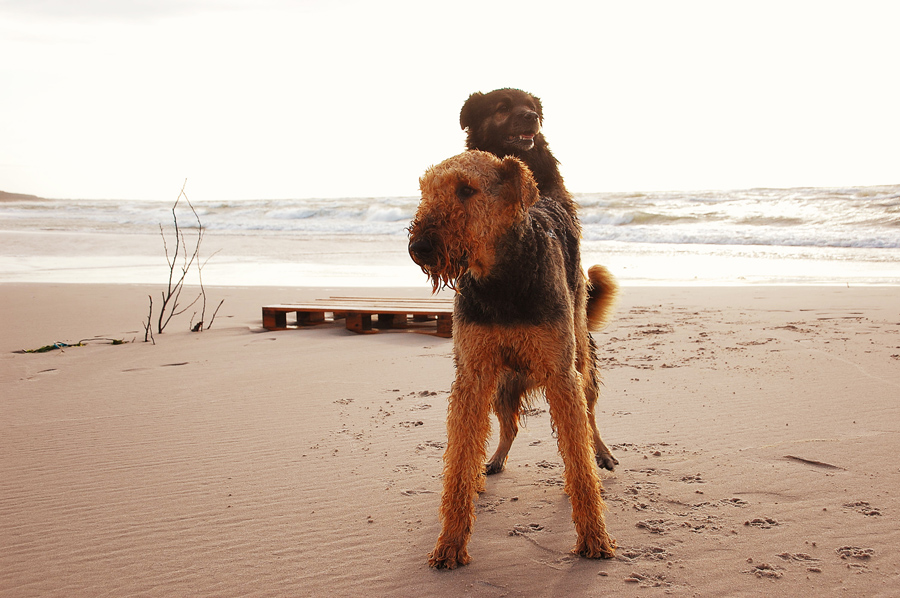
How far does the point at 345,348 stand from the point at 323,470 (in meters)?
3.57

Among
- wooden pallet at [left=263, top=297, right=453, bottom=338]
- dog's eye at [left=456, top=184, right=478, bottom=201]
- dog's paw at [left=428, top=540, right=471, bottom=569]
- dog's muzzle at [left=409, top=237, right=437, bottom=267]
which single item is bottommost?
dog's paw at [left=428, top=540, right=471, bottom=569]

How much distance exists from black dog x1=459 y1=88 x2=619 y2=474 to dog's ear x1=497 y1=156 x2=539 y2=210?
2.83ft

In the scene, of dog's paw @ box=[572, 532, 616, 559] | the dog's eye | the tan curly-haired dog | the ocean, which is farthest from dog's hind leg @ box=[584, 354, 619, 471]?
the ocean

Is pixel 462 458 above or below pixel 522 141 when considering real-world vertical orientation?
below

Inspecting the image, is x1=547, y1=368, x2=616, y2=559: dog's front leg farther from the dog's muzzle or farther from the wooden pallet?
the wooden pallet

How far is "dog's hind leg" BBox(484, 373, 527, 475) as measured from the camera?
11.8 feet

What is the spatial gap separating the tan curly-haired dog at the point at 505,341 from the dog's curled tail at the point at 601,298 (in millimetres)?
1538

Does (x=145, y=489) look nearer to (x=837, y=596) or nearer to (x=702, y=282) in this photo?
(x=837, y=596)

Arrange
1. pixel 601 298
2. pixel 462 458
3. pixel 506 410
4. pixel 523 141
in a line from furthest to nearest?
pixel 601 298, pixel 523 141, pixel 506 410, pixel 462 458

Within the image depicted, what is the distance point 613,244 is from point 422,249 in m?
22.9

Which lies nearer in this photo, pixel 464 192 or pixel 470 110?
pixel 464 192

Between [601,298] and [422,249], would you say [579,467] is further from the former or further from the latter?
[601,298]

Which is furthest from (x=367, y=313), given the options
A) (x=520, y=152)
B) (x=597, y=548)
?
(x=597, y=548)

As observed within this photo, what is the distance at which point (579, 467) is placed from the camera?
10.3 ft
